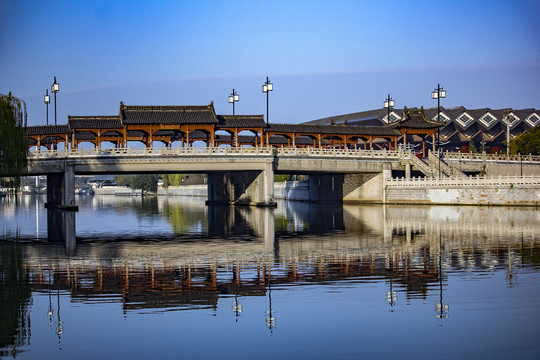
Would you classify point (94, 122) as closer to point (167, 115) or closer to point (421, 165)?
point (167, 115)

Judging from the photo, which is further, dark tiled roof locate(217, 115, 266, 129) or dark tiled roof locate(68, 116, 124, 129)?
dark tiled roof locate(217, 115, 266, 129)

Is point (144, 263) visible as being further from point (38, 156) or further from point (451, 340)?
point (38, 156)

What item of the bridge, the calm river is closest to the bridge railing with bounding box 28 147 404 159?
the bridge

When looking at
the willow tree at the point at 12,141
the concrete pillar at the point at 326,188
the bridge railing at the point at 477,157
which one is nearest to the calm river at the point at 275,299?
the willow tree at the point at 12,141

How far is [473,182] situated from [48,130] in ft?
137

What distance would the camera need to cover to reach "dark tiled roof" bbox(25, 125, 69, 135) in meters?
66.8

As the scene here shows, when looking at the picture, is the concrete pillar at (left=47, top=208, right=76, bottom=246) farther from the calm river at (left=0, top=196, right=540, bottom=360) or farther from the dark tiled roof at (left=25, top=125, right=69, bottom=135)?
the dark tiled roof at (left=25, top=125, right=69, bottom=135)

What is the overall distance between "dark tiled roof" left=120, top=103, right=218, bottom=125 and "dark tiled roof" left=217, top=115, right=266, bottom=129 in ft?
6.88

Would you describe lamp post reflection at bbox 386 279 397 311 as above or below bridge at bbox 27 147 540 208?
below

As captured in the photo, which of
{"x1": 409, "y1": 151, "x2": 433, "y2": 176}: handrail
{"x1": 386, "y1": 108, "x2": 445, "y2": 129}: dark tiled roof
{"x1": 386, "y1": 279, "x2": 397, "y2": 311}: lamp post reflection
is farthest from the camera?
{"x1": 386, "y1": 108, "x2": 445, "y2": 129}: dark tiled roof

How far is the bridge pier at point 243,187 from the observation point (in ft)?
215

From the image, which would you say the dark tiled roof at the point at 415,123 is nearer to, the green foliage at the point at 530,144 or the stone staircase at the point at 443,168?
the stone staircase at the point at 443,168

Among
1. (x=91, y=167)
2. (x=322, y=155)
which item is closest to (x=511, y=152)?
(x=322, y=155)

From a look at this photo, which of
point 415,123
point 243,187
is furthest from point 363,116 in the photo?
point 243,187
